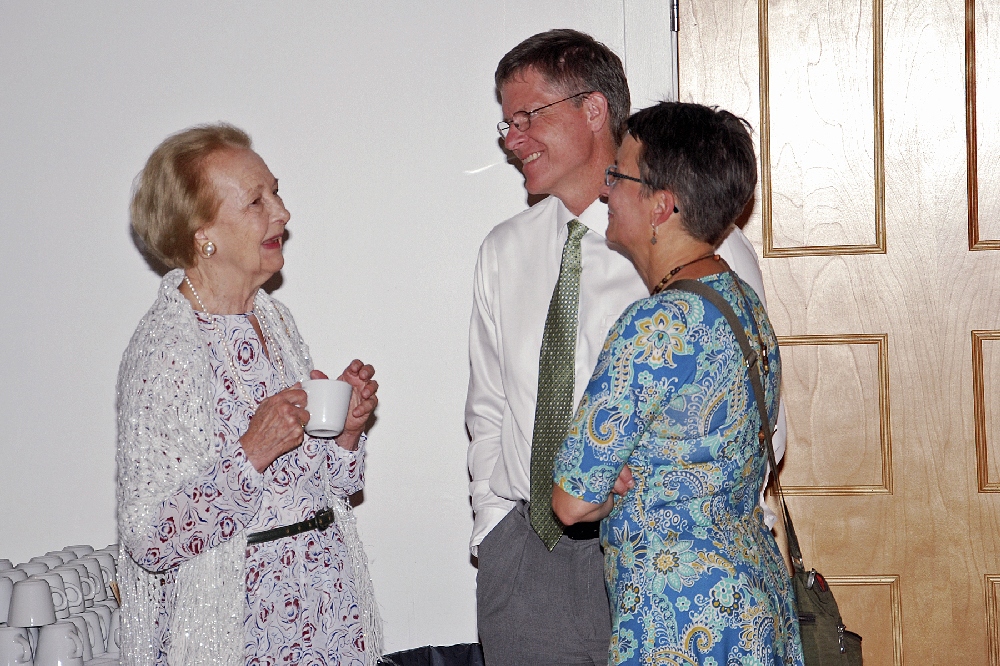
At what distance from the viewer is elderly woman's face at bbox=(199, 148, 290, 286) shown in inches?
78.5

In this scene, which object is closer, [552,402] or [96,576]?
[552,402]

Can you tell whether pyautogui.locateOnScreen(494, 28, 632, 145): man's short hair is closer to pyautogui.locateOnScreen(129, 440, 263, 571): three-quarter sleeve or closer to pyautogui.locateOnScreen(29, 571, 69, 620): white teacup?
pyautogui.locateOnScreen(129, 440, 263, 571): three-quarter sleeve

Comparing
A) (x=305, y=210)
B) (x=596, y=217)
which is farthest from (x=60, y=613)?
(x=596, y=217)

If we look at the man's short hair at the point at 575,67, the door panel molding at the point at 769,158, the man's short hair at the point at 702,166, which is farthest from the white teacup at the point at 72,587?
the door panel molding at the point at 769,158

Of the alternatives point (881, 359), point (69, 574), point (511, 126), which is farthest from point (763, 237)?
point (69, 574)

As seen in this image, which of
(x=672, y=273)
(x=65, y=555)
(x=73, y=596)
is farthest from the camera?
(x=65, y=555)

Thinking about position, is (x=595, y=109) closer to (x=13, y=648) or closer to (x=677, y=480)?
(x=677, y=480)

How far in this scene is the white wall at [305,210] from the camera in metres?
3.01

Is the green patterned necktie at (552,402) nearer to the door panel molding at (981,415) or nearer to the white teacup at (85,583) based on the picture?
the white teacup at (85,583)

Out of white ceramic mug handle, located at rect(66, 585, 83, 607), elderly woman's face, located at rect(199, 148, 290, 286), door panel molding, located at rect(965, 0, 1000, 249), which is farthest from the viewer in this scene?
door panel molding, located at rect(965, 0, 1000, 249)

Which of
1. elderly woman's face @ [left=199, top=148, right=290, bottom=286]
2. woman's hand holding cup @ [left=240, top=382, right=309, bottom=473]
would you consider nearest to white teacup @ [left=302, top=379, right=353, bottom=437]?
woman's hand holding cup @ [left=240, top=382, right=309, bottom=473]

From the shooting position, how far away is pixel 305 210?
→ 305cm

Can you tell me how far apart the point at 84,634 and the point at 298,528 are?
67 centimetres

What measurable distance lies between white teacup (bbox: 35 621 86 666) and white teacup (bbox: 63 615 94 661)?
3 centimetres
